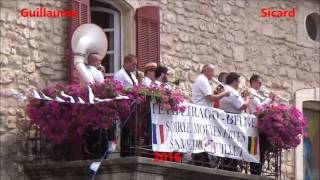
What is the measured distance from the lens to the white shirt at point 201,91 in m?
16.4

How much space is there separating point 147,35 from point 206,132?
7.15ft

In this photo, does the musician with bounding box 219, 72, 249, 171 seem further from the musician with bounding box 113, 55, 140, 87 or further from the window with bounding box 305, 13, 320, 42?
the window with bounding box 305, 13, 320, 42

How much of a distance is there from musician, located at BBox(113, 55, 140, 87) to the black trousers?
2459 mm

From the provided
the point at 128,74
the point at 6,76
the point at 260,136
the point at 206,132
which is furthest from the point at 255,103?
the point at 6,76

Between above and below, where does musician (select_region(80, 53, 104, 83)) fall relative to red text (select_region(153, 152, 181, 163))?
above

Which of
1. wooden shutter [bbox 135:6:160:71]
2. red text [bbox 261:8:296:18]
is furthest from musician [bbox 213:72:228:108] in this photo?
red text [bbox 261:8:296:18]

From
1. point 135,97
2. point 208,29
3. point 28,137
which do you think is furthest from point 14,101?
point 208,29

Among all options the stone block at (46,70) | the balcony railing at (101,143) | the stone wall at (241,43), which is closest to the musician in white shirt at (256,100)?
the stone wall at (241,43)

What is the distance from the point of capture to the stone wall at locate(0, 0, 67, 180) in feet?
50.4

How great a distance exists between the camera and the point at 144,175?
15.0 metres

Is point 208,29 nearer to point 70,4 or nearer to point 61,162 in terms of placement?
point 70,4

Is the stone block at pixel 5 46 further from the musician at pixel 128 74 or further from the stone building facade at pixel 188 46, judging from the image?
the musician at pixel 128 74

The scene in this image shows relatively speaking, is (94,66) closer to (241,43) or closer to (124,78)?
(124,78)

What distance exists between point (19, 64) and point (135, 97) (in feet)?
5.57
